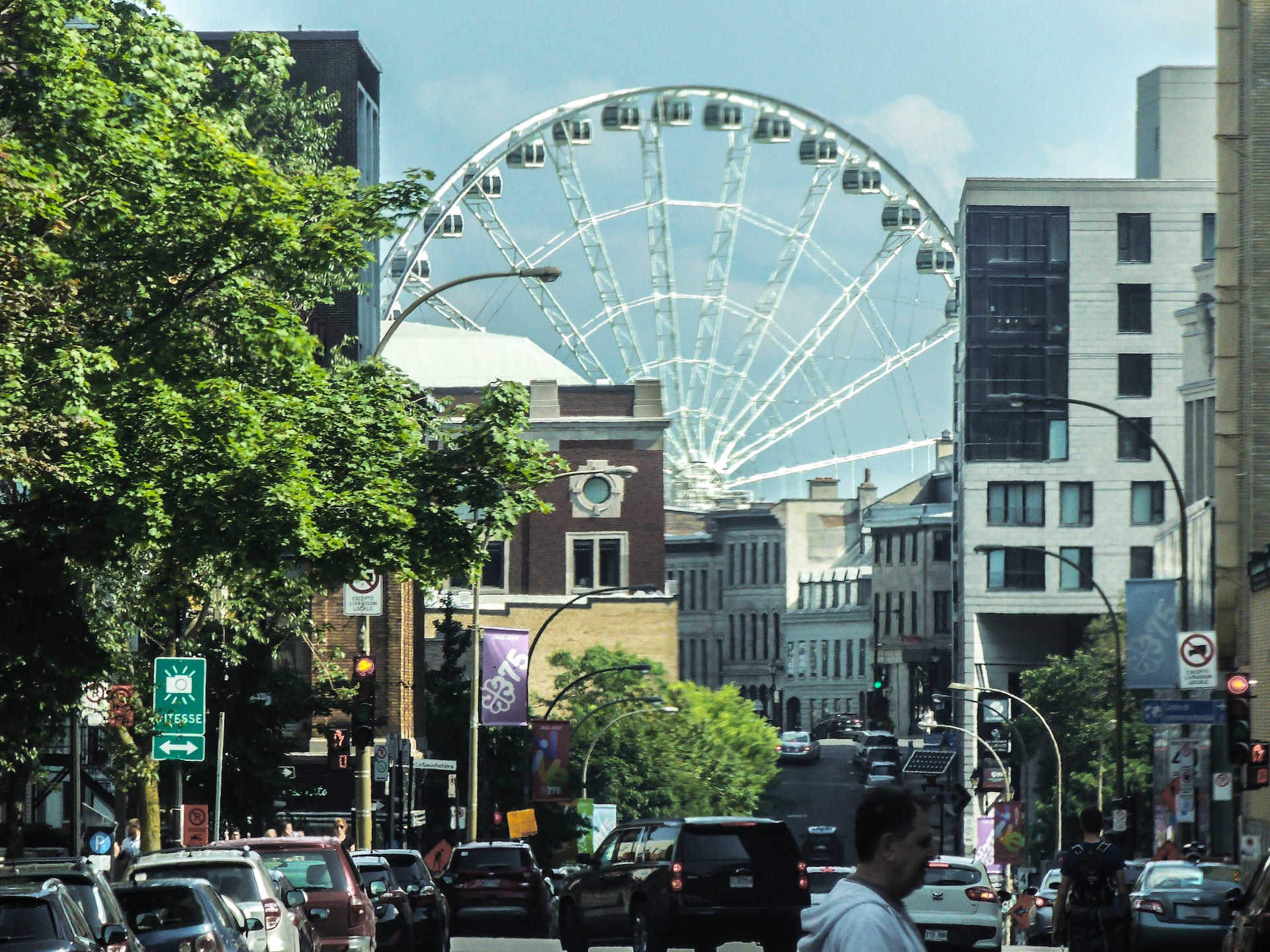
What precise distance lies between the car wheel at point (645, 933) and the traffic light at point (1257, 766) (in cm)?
1151

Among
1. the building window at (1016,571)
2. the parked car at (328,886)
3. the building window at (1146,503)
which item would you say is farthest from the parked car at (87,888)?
the building window at (1146,503)

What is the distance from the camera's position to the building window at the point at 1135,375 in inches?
4749

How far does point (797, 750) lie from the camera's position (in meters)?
152

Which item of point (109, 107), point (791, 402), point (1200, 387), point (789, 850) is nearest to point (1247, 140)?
point (1200, 387)

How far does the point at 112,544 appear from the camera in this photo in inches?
914

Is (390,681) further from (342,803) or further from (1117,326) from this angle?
(1117,326)

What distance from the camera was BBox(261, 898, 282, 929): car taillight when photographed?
20.5 meters

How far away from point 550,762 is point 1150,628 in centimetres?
2264

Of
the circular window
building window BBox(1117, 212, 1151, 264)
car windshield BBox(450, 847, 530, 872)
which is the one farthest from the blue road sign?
the circular window

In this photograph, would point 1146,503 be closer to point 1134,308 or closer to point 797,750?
point 1134,308

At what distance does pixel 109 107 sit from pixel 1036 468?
102 m

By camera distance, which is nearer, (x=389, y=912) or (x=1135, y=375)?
(x=389, y=912)

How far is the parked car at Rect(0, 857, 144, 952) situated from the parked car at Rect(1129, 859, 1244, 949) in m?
15.7

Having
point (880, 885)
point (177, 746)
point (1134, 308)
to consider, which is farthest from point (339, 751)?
point (1134, 308)
